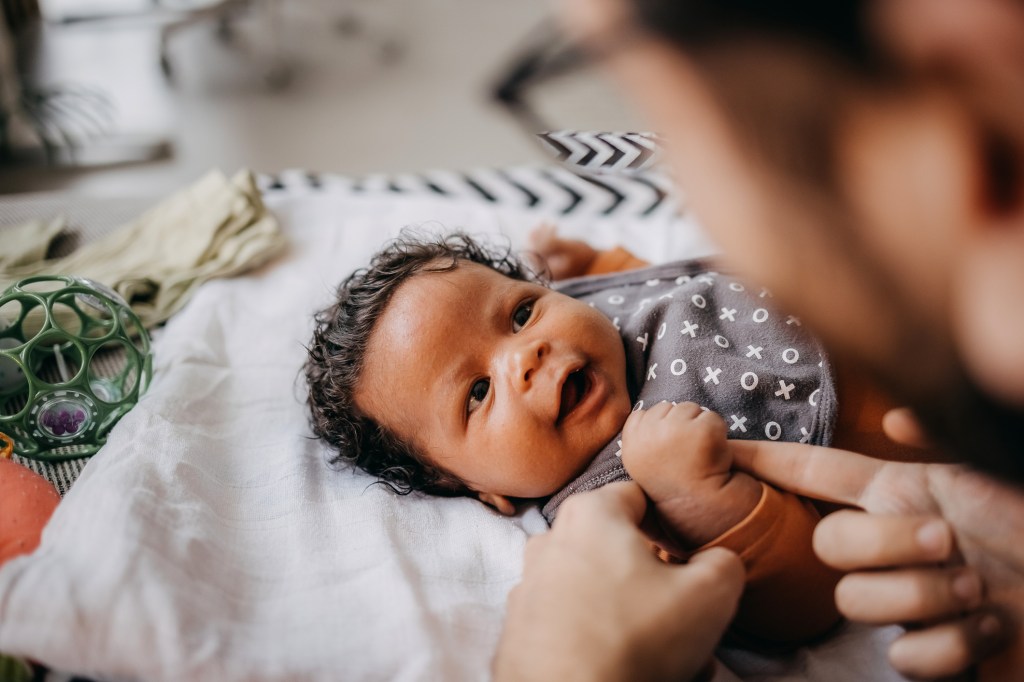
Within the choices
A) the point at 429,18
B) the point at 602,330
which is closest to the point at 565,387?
the point at 602,330

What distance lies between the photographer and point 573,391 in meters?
0.90

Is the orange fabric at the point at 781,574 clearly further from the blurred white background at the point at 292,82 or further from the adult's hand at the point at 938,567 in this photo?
the blurred white background at the point at 292,82

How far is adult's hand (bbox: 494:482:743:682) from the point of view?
1.85 ft

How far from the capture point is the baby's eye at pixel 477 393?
2.99ft

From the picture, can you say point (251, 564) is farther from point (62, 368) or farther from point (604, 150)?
point (604, 150)

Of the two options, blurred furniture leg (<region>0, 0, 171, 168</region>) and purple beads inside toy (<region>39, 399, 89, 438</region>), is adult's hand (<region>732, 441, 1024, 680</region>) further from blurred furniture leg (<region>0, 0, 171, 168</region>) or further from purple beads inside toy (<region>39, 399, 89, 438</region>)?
blurred furniture leg (<region>0, 0, 171, 168</region>)

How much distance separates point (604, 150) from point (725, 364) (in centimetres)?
31

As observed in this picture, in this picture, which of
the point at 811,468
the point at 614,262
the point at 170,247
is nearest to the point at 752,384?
the point at 811,468

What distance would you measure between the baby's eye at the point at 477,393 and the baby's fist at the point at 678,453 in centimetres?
21

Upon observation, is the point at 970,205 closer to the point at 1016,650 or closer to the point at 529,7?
the point at 1016,650

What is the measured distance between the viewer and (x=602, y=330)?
944 millimetres

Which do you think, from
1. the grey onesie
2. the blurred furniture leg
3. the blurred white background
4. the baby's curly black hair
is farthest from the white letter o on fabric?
the blurred furniture leg

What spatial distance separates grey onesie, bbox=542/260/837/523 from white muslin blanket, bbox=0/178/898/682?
0.60ft

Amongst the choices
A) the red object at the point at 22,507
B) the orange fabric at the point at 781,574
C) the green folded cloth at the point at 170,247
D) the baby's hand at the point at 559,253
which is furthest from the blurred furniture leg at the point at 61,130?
the orange fabric at the point at 781,574
